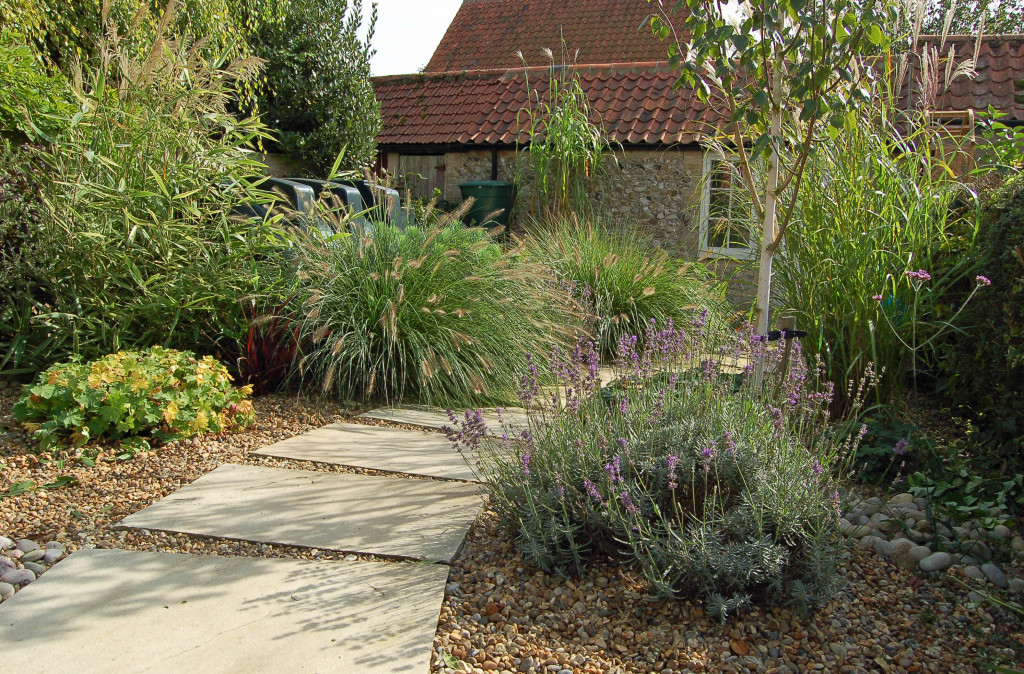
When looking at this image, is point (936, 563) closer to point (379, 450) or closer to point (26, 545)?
point (379, 450)

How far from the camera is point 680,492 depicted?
2727 mm

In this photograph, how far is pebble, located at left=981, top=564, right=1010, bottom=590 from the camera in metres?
2.61

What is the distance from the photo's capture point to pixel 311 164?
439 inches

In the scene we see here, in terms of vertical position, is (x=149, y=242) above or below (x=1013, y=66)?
below

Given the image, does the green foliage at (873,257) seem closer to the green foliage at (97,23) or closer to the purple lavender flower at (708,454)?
the purple lavender flower at (708,454)

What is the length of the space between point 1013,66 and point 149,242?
408 inches

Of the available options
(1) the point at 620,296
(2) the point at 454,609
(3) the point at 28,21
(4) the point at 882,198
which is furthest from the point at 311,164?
(2) the point at 454,609

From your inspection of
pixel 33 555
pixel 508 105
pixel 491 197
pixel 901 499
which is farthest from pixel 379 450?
pixel 508 105

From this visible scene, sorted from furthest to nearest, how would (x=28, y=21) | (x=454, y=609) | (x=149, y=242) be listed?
(x=28, y=21) < (x=149, y=242) < (x=454, y=609)

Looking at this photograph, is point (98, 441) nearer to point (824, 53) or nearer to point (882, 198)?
point (824, 53)

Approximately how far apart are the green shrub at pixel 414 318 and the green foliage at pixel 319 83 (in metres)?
6.16

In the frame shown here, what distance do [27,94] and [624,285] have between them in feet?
14.5

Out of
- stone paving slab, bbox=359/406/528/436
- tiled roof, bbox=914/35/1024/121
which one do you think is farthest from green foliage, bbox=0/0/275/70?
tiled roof, bbox=914/35/1024/121

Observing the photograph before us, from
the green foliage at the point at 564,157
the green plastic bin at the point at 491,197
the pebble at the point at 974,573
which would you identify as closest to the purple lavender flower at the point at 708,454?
the pebble at the point at 974,573
